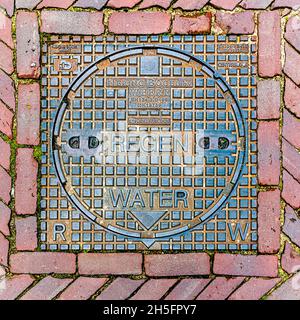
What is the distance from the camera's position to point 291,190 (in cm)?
283

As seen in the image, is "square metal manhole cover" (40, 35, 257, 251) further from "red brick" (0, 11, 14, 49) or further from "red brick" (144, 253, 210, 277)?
"red brick" (0, 11, 14, 49)

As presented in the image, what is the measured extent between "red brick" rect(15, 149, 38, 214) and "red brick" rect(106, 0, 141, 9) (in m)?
0.95

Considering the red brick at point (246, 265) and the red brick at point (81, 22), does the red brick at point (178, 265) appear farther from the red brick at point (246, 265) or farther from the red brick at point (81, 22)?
the red brick at point (81, 22)

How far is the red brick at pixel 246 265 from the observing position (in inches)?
111

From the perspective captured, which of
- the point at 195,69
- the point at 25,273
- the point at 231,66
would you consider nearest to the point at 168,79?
the point at 195,69

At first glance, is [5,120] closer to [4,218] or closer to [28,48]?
[28,48]

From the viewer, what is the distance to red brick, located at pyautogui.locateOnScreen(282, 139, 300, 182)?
9.25ft

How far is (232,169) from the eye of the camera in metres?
2.85

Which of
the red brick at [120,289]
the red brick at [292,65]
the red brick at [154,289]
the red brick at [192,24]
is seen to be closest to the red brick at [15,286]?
the red brick at [120,289]

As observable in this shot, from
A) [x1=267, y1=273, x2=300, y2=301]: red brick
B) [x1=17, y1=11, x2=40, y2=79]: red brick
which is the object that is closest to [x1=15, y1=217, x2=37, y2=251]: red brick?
[x1=17, y1=11, x2=40, y2=79]: red brick

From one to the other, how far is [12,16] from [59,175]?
94 cm

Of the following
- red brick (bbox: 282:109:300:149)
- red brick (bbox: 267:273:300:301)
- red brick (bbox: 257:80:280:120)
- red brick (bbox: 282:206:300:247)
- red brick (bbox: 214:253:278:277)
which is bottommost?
red brick (bbox: 267:273:300:301)

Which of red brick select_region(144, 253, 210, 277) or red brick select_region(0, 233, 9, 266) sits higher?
red brick select_region(0, 233, 9, 266)

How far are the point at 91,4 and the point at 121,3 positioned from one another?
6.7 inches
